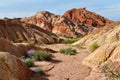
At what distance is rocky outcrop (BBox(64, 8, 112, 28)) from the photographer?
11394cm

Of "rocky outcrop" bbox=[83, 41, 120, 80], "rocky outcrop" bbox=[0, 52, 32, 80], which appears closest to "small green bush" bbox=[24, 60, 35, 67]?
"rocky outcrop" bbox=[0, 52, 32, 80]

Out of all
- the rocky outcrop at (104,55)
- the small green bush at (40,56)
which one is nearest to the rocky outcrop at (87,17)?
the small green bush at (40,56)

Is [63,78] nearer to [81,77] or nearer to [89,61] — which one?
[81,77]

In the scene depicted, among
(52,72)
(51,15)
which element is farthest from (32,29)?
(52,72)

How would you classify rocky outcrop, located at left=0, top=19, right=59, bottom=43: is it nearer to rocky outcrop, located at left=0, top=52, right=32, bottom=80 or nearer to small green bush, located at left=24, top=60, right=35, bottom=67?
small green bush, located at left=24, top=60, right=35, bottom=67

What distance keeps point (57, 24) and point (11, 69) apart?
8144 centimetres

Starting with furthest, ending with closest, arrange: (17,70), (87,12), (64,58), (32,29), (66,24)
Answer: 1. (87,12)
2. (66,24)
3. (32,29)
4. (64,58)
5. (17,70)

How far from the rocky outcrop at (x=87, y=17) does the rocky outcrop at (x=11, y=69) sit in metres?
98.9

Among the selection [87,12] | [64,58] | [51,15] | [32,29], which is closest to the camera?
[64,58]

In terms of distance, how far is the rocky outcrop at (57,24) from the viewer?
9225 centimetres

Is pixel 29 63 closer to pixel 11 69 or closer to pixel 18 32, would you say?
pixel 11 69

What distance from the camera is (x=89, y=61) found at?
18.2 meters

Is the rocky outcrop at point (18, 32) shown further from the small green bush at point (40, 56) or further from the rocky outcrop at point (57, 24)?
the small green bush at point (40, 56)

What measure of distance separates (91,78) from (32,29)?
50.5 m
